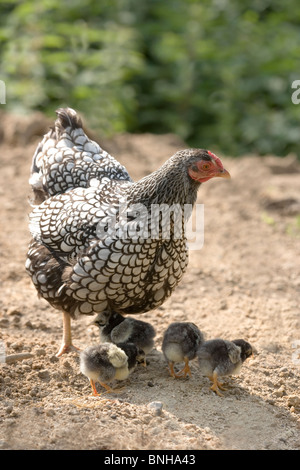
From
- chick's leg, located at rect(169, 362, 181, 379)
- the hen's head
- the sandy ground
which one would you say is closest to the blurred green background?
the sandy ground

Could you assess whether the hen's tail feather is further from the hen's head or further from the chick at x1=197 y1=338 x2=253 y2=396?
the chick at x1=197 y1=338 x2=253 y2=396

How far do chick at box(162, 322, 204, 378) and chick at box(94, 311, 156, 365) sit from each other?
0.45 feet

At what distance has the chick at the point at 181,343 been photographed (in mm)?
4258

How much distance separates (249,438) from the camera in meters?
3.65

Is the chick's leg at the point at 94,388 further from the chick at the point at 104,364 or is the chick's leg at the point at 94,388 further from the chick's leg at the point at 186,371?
the chick's leg at the point at 186,371

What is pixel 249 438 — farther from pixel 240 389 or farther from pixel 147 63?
pixel 147 63

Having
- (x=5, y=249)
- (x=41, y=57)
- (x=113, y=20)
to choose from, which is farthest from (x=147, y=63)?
(x=5, y=249)

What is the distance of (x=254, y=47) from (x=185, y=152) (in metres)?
7.53

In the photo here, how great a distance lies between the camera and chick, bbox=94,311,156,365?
439 centimetres

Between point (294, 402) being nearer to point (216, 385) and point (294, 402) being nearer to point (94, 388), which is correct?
point (216, 385)

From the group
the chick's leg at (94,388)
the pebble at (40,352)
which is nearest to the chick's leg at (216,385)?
the chick's leg at (94,388)

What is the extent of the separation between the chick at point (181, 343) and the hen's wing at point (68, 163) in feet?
3.86

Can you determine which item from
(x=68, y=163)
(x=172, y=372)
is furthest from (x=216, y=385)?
(x=68, y=163)

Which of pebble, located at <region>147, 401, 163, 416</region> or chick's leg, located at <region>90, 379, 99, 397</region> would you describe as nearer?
pebble, located at <region>147, 401, 163, 416</region>
